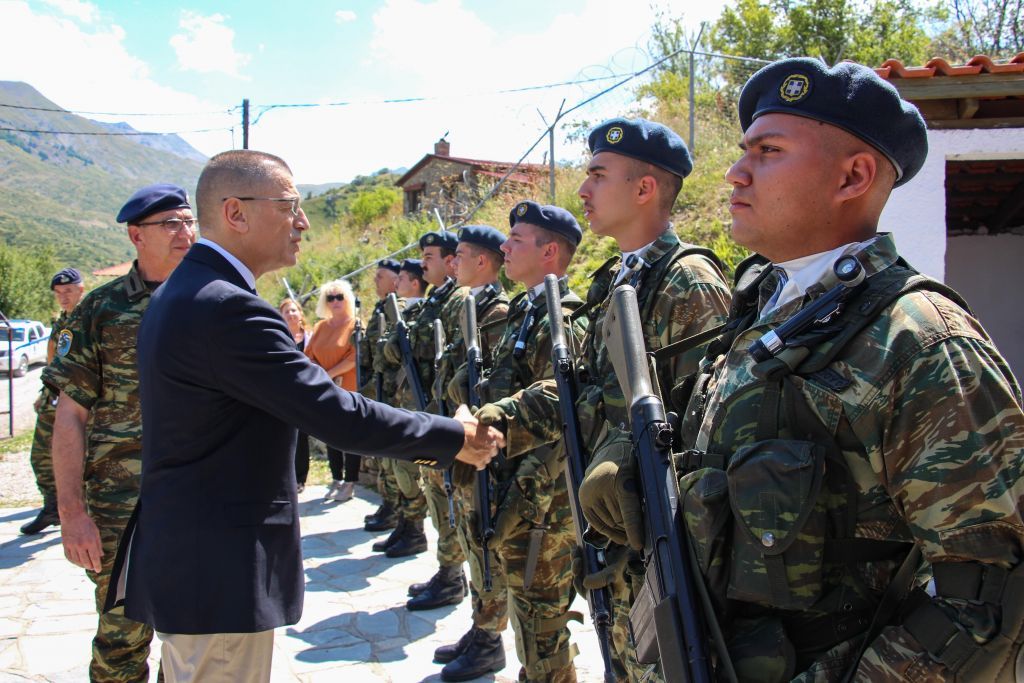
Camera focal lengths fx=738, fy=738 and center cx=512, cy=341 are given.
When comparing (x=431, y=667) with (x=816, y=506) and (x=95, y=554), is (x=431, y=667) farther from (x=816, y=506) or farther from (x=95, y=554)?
(x=816, y=506)

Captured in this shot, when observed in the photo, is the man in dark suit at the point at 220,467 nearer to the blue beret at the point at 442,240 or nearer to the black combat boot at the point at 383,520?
the blue beret at the point at 442,240

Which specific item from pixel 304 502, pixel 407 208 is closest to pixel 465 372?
pixel 304 502

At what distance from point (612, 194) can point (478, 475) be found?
1.51 metres

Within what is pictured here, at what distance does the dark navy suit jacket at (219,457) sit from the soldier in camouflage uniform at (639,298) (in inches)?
35.0

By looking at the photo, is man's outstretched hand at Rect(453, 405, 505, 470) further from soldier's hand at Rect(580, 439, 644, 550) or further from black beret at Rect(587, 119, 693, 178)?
black beret at Rect(587, 119, 693, 178)

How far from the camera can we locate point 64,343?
11.5 feet

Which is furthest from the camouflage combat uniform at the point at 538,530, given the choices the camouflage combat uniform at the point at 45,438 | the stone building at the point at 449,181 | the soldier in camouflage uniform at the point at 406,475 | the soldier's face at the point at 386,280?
the stone building at the point at 449,181

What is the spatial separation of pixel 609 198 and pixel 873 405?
1784 mm

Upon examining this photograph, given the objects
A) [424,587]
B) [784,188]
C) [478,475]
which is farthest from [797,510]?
[424,587]

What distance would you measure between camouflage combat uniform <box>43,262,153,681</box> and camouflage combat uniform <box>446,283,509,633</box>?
1585 millimetres

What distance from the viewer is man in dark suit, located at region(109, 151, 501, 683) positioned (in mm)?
2283

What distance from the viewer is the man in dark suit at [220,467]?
7.49 feet

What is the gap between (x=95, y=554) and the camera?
3221 mm

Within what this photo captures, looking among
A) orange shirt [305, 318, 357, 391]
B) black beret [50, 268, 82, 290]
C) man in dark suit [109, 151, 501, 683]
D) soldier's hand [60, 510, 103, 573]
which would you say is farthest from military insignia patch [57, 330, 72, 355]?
black beret [50, 268, 82, 290]
